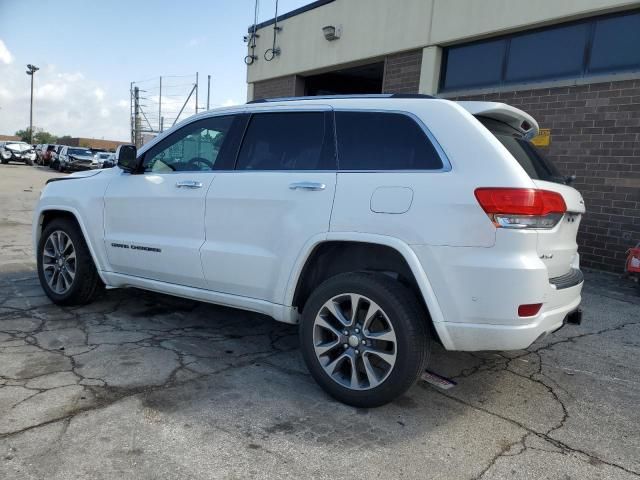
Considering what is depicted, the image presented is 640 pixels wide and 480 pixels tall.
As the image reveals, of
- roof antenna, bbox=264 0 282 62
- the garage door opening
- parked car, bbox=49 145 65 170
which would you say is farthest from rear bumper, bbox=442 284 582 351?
parked car, bbox=49 145 65 170

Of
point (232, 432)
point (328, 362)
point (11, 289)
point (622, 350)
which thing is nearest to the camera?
point (232, 432)

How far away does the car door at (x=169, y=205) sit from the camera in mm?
3793

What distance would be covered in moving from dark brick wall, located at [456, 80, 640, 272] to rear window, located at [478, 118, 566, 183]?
493cm

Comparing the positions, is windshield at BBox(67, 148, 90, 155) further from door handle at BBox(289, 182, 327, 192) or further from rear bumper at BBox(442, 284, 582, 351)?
rear bumper at BBox(442, 284, 582, 351)

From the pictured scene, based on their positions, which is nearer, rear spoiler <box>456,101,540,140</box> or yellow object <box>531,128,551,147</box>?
rear spoiler <box>456,101,540,140</box>

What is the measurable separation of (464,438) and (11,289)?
476 cm

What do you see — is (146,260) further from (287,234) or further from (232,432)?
(232,432)

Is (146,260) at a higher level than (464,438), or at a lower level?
higher

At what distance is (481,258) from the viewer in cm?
262

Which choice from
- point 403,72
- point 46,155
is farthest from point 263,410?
point 46,155

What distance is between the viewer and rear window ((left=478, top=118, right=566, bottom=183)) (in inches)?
117

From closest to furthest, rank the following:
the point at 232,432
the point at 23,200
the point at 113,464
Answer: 1. the point at 113,464
2. the point at 232,432
3. the point at 23,200

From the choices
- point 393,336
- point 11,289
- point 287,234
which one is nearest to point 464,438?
point 393,336

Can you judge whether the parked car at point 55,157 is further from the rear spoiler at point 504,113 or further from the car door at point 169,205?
the rear spoiler at point 504,113
